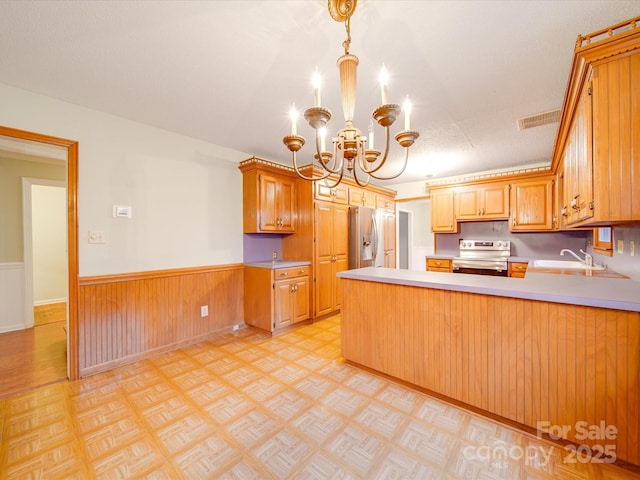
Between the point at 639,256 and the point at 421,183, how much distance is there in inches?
142

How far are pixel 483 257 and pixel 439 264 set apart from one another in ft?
2.25

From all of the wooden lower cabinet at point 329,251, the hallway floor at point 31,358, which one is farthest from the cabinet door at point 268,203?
the hallway floor at point 31,358

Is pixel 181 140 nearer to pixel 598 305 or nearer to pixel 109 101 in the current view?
pixel 109 101

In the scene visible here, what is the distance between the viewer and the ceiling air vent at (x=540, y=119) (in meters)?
2.46

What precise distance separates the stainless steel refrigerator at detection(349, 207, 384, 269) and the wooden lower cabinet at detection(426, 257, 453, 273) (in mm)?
943

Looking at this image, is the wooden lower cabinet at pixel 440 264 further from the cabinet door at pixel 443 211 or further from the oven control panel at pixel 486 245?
the cabinet door at pixel 443 211

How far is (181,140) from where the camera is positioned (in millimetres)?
3004

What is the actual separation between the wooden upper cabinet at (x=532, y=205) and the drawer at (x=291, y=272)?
3.31 metres

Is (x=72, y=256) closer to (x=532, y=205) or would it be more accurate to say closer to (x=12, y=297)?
(x=12, y=297)

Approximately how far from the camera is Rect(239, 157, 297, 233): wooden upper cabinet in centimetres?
338

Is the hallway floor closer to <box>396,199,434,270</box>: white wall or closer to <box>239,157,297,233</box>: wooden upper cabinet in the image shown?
<box>239,157,297,233</box>: wooden upper cabinet

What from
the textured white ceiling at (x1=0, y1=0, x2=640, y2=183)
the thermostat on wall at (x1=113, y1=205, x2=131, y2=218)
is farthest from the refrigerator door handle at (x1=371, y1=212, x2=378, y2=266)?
the thermostat on wall at (x1=113, y1=205, x2=131, y2=218)

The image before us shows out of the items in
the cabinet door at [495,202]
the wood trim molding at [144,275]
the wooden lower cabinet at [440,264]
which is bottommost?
the wooden lower cabinet at [440,264]

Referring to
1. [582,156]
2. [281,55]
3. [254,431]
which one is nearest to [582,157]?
[582,156]
